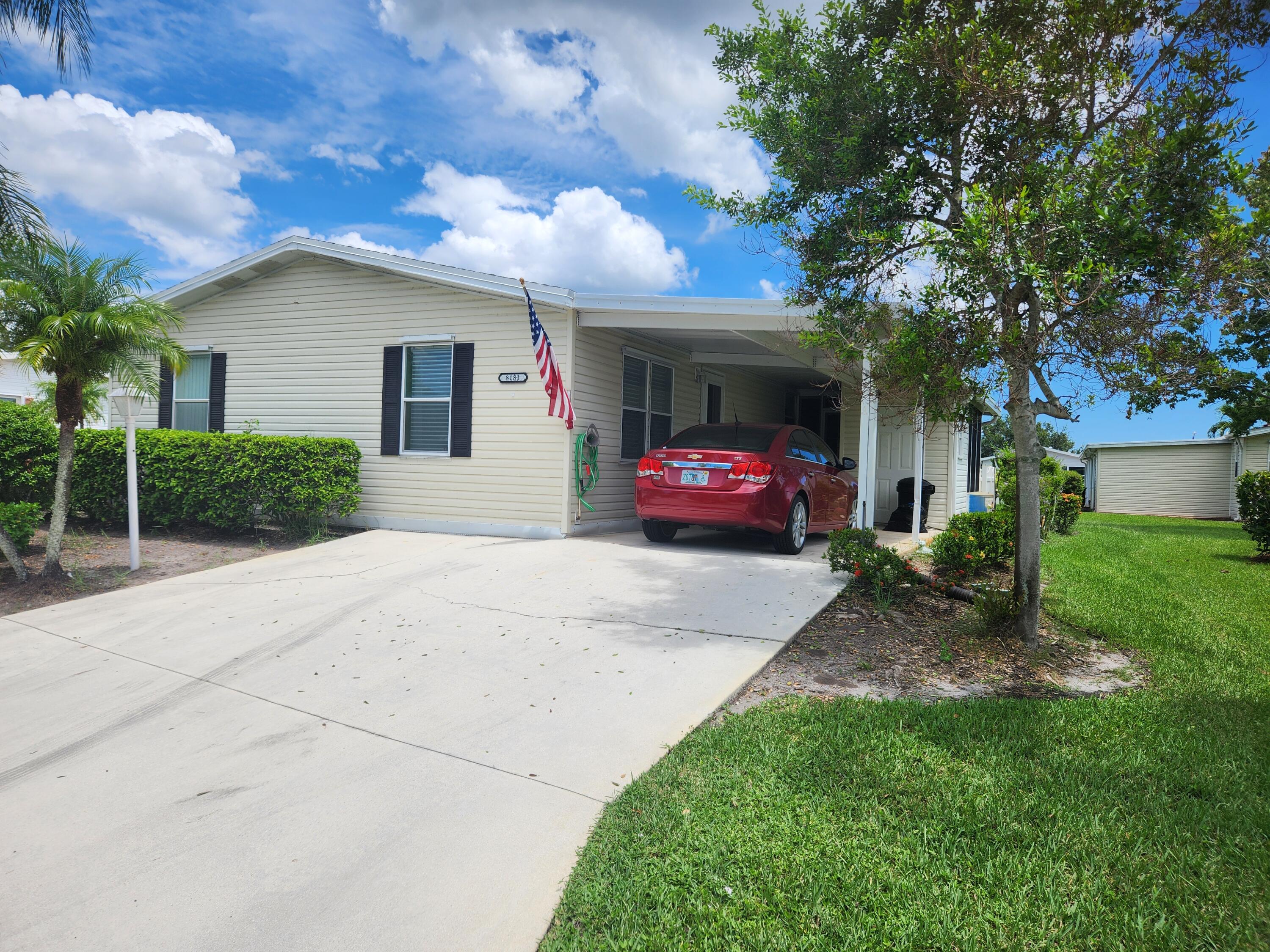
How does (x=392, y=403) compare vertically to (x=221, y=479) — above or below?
above

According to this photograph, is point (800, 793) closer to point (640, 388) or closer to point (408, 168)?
point (640, 388)

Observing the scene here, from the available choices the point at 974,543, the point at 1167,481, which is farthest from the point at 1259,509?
the point at 1167,481

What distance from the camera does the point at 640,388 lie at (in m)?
11.1

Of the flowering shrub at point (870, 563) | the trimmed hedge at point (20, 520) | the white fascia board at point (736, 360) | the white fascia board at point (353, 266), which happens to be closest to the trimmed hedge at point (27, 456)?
the trimmed hedge at point (20, 520)

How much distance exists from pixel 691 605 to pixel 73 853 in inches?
162

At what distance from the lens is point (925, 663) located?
16.0 feet

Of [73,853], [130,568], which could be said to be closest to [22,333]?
[130,568]

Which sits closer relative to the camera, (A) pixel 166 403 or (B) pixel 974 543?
(B) pixel 974 543

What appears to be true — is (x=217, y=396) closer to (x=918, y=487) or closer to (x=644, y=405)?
(x=644, y=405)

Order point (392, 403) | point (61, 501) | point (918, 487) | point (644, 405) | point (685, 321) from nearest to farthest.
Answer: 1. point (61, 501)
2. point (685, 321)
3. point (918, 487)
4. point (392, 403)
5. point (644, 405)

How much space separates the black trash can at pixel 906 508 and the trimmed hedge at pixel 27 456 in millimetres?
12444

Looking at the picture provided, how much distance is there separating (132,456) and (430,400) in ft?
11.6

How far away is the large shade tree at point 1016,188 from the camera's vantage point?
14.3 ft

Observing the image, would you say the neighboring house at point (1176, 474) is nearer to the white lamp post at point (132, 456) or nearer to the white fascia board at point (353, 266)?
the white fascia board at point (353, 266)
